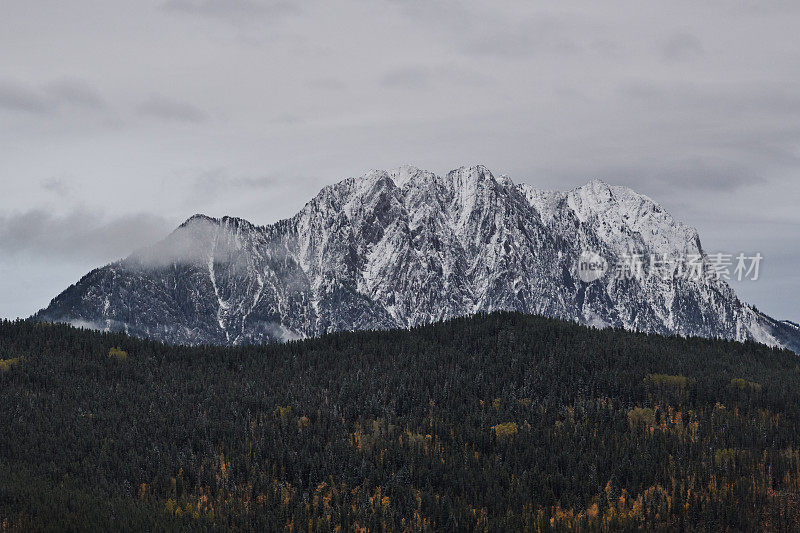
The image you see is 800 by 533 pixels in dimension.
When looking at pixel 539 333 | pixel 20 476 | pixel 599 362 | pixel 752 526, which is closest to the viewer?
pixel 752 526

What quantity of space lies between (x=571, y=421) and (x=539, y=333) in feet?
78.9

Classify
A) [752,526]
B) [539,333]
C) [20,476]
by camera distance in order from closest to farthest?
[752,526], [20,476], [539,333]

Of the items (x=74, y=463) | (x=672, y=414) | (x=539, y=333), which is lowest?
(x=74, y=463)

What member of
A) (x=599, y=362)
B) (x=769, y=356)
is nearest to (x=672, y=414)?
(x=599, y=362)

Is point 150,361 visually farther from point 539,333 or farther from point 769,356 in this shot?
point 769,356

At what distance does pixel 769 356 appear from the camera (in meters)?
74.4

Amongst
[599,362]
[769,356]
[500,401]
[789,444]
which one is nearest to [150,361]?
[500,401]

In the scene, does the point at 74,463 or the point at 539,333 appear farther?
the point at 539,333

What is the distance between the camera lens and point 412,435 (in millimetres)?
45344

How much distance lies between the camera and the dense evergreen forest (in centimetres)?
3253

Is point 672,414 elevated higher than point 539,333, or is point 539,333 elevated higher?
point 539,333

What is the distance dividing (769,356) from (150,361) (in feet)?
212

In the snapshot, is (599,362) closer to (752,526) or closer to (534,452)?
(534,452)

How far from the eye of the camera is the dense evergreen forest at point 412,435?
3253cm
